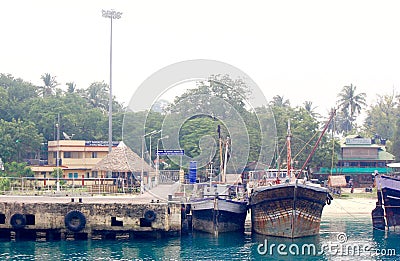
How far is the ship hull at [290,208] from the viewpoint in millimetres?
34969

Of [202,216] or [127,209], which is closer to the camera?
[127,209]

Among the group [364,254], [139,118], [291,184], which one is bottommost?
[364,254]

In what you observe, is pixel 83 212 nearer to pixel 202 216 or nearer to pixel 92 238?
pixel 92 238

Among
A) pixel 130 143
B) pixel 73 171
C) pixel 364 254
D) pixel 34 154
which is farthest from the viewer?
pixel 34 154

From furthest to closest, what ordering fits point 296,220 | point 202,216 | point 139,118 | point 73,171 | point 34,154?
point 34,154 → point 73,171 → point 139,118 → point 202,216 → point 296,220

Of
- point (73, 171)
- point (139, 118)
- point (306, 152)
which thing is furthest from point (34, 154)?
point (306, 152)

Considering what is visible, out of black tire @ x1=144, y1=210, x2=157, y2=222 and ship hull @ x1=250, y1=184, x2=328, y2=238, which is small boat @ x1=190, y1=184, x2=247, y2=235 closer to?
ship hull @ x1=250, y1=184, x2=328, y2=238

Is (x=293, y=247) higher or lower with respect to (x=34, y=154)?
lower

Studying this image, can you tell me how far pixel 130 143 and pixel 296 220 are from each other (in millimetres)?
23242

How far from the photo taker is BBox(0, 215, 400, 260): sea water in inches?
1246

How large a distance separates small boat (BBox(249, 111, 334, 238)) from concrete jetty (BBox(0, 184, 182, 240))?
484 cm

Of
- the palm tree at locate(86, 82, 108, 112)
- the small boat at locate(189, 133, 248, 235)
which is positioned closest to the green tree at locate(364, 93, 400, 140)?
the palm tree at locate(86, 82, 108, 112)

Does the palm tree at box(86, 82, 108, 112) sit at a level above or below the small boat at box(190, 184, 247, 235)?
above

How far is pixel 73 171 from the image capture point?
6725cm
